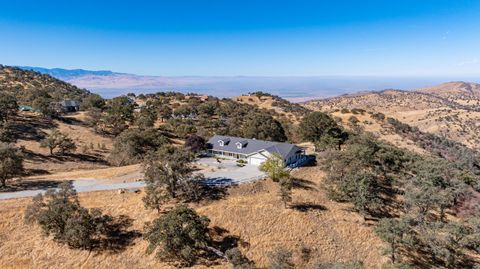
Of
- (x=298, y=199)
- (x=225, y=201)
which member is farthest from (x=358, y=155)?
(x=225, y=201)

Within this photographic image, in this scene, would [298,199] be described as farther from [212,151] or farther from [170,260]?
[212,151]

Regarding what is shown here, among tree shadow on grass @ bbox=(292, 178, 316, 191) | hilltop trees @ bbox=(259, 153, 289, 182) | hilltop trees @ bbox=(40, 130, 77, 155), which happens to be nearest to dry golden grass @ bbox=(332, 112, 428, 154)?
tree shadow on grass @ bbox=(292, 178, 316, 191)

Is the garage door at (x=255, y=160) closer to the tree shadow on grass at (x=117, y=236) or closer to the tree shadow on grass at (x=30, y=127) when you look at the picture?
the tree shadow on grass at (x=117, y=236)

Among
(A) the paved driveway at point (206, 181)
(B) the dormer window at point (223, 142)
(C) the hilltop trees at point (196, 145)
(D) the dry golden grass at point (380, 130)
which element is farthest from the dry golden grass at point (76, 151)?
(D) the dry golden grass at point (380, 130)

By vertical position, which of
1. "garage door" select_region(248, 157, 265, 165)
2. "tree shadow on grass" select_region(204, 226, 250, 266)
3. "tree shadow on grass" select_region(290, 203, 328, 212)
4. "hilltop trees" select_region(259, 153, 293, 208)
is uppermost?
"hilltop trees" select_region(259, 153, 293, 208)

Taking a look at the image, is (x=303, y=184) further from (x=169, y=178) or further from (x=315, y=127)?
(x=315, y=127)

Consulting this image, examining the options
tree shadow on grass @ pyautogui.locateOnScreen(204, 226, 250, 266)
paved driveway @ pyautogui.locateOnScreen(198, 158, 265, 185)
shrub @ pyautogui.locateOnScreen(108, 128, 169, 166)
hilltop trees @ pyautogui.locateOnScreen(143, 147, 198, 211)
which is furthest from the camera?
shrub @ pyautogui.locateOnScreen(108, 128, 169, 166)

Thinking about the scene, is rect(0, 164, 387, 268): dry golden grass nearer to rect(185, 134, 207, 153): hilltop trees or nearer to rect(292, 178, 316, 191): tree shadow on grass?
rect(292, 178, 316, 191): tree shadow on grass
